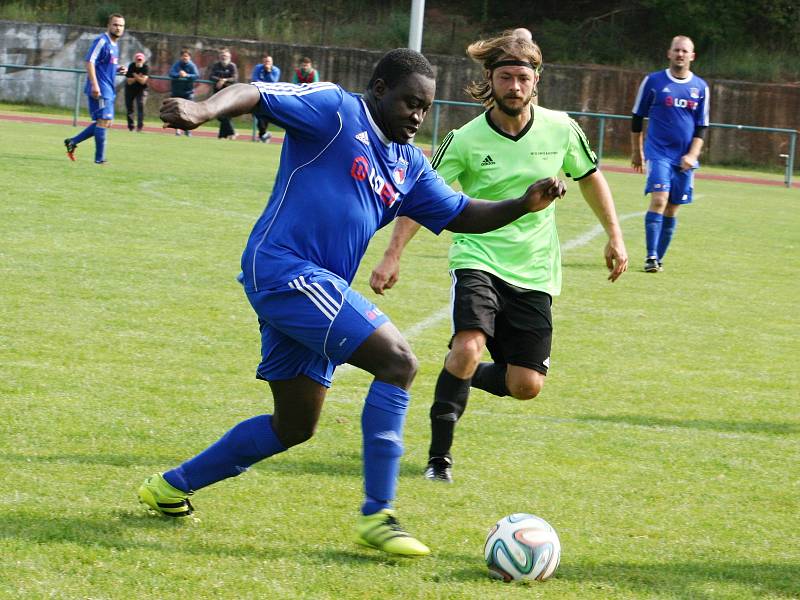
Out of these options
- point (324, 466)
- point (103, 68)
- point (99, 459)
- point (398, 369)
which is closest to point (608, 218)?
point (324, 466)

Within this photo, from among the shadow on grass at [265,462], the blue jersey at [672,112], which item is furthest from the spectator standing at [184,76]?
the shadow on grass at [265,462]

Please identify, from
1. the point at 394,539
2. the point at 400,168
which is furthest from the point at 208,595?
the point at 400,168

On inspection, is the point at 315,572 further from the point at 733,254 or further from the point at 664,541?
the point at 733,254

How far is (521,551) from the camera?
13.0 ft

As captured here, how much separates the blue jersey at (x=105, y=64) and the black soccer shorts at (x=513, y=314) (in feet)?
42.6

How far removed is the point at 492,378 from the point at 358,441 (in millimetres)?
688

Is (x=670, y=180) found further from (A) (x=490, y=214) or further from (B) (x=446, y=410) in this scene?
(A) (x=490, y=214)

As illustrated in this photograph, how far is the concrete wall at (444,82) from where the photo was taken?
34.5 m

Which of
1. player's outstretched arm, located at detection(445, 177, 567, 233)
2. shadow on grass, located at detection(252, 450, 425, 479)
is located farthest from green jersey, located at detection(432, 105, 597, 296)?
shadow on grass, located at detection(252, 450, 425, 479)

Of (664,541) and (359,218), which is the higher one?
(359,218)

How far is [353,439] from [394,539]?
1.66m

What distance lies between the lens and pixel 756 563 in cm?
430

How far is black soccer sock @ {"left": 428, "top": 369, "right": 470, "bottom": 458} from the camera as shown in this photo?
17.1 ft

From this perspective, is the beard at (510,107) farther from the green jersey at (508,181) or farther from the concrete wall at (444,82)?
the concrete wall at (444,82)
